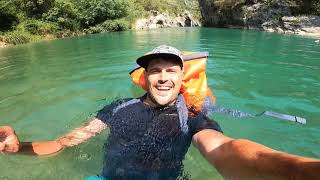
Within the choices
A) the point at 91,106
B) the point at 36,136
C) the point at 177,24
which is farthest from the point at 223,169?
the point at 177,24

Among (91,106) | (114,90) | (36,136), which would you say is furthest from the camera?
(114,90)

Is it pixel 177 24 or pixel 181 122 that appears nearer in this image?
pixel 181 122

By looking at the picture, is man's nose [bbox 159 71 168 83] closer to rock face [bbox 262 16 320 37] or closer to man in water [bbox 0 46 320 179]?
man in water [bbox 0 46 320 179]

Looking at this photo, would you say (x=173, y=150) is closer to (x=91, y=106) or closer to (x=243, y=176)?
(x=243, y=176)

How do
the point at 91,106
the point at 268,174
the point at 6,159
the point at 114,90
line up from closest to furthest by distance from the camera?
the point at 268,174, the point at 6,159, the point at 91,106, the point at 114,90

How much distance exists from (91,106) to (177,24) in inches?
1736

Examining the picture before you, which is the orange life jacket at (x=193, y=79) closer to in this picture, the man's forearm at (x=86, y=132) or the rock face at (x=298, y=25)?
the man's forearm at (x=86, y=132)

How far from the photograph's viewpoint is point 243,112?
22.5 feet

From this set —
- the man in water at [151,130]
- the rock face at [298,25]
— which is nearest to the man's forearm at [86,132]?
the man in water at [151,130]

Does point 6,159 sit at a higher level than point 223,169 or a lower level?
lower

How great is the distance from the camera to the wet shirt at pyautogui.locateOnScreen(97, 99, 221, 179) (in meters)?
3.28

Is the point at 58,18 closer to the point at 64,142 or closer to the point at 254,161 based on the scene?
the point at 64,142

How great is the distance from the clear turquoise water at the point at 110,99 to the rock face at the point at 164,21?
28.0 m

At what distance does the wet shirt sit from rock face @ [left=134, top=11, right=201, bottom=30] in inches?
1437
